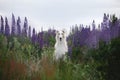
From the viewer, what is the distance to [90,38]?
17109 mm

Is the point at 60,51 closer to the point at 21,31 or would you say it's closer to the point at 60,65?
the point at 60,65

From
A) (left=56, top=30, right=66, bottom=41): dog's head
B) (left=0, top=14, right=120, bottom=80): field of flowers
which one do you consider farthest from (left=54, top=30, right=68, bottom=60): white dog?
(left=0, top=14, right=120, bottom=80): field of flowers

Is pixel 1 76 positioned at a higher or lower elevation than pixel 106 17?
lower

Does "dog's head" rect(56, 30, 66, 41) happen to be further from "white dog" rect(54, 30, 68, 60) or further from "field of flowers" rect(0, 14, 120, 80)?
"field of flowers" rect(0, 14, 120, 80)

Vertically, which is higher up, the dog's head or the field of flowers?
the dog's head

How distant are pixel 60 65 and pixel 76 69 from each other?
66 cm

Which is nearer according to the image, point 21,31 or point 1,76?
point 1,76

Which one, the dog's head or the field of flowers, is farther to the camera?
the dog's head

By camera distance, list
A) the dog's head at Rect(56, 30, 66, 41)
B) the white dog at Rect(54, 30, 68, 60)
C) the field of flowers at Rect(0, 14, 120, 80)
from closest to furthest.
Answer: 1. the field of flowers at Rect(0, 14, 120, 80)
2. the white dog at Rect(54, 30, 68, 60)
3. the dog's head at Rect(56, 30, 66, 41)

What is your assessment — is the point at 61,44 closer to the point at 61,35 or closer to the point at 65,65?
the point at 61,35

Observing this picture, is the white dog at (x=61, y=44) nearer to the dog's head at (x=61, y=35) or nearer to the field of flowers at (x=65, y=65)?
the dog's head at (x=61, y=35)

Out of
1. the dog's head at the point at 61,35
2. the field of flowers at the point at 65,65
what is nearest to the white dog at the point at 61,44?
the dog's head at the point at 61,35

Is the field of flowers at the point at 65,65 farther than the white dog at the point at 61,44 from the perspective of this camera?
No

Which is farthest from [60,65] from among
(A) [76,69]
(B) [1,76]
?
(B) [1,76]
